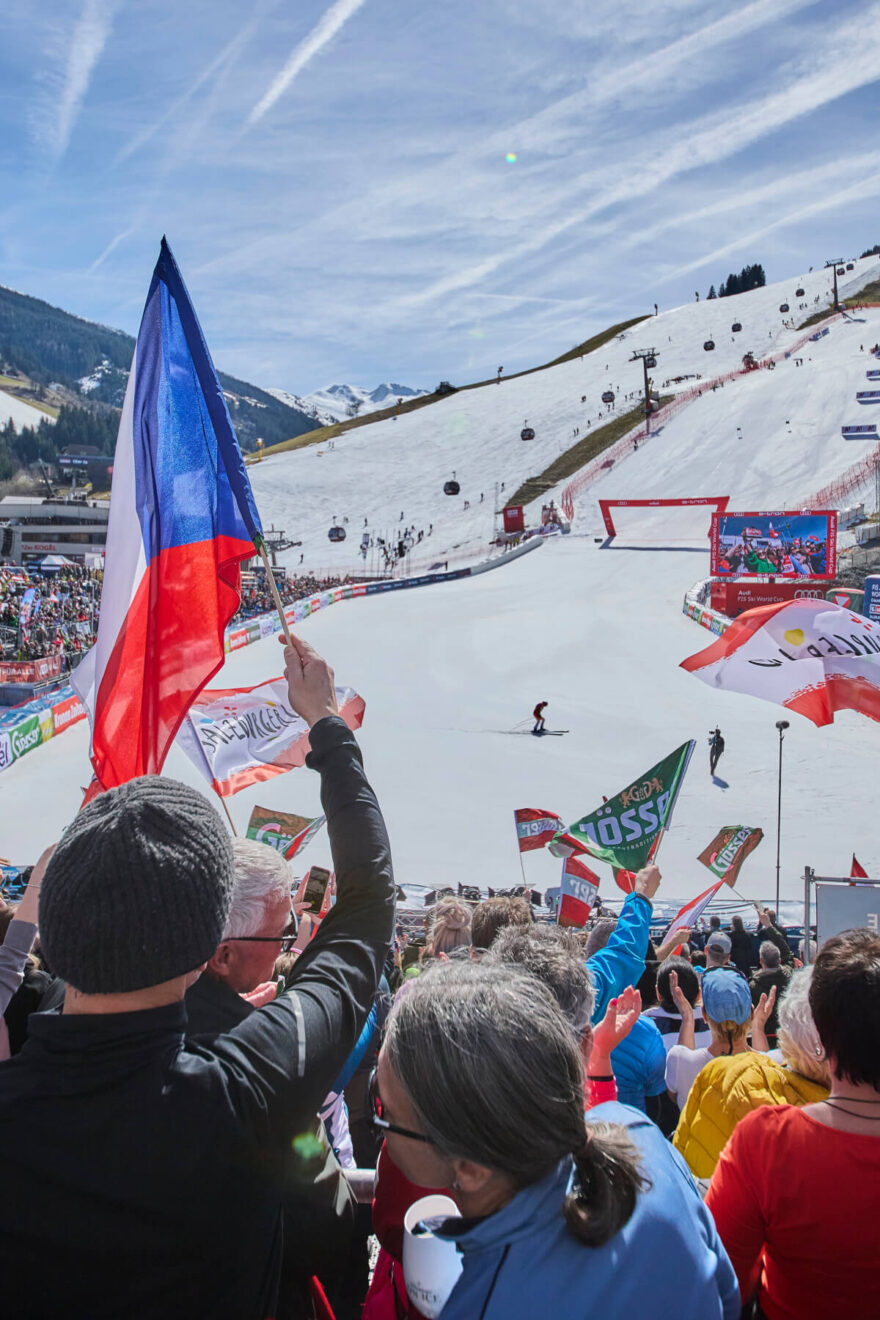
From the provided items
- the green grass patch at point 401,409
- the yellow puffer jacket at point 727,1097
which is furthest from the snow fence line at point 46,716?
the green grass patch at point 401,409

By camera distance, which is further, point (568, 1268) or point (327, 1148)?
point (327, 1148)

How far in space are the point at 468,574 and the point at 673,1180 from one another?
1629 inches

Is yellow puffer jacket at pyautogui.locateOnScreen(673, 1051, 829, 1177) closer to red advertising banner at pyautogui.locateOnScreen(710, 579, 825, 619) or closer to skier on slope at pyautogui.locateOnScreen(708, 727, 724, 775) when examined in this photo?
skier on slope at pyautogui.locateOnScreen(708, 727, 724, 775)

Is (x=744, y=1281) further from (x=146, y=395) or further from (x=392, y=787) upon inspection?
(x=392, y=787)

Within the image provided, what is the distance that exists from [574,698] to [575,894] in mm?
15197

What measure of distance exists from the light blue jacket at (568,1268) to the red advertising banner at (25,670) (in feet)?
73.3

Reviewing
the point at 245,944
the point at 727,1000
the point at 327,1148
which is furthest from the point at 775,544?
the point at 327,1148

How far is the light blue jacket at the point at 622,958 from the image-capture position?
10.8 ft

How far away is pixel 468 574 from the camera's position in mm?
42625

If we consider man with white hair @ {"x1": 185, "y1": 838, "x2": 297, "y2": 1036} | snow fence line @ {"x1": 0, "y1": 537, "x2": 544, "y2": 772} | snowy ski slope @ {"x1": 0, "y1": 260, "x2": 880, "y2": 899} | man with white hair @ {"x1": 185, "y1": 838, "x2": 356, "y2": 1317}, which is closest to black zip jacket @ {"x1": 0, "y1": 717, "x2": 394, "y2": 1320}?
man with white hair @ {"x1": 185, "y1": 838, "x2": 356, "y2": 1317}

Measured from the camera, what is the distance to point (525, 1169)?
1.39 meters

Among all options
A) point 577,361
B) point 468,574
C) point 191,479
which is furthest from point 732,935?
point 577,361

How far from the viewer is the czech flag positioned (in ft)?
13.6

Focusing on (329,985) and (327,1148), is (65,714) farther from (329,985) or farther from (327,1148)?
(329,985)
